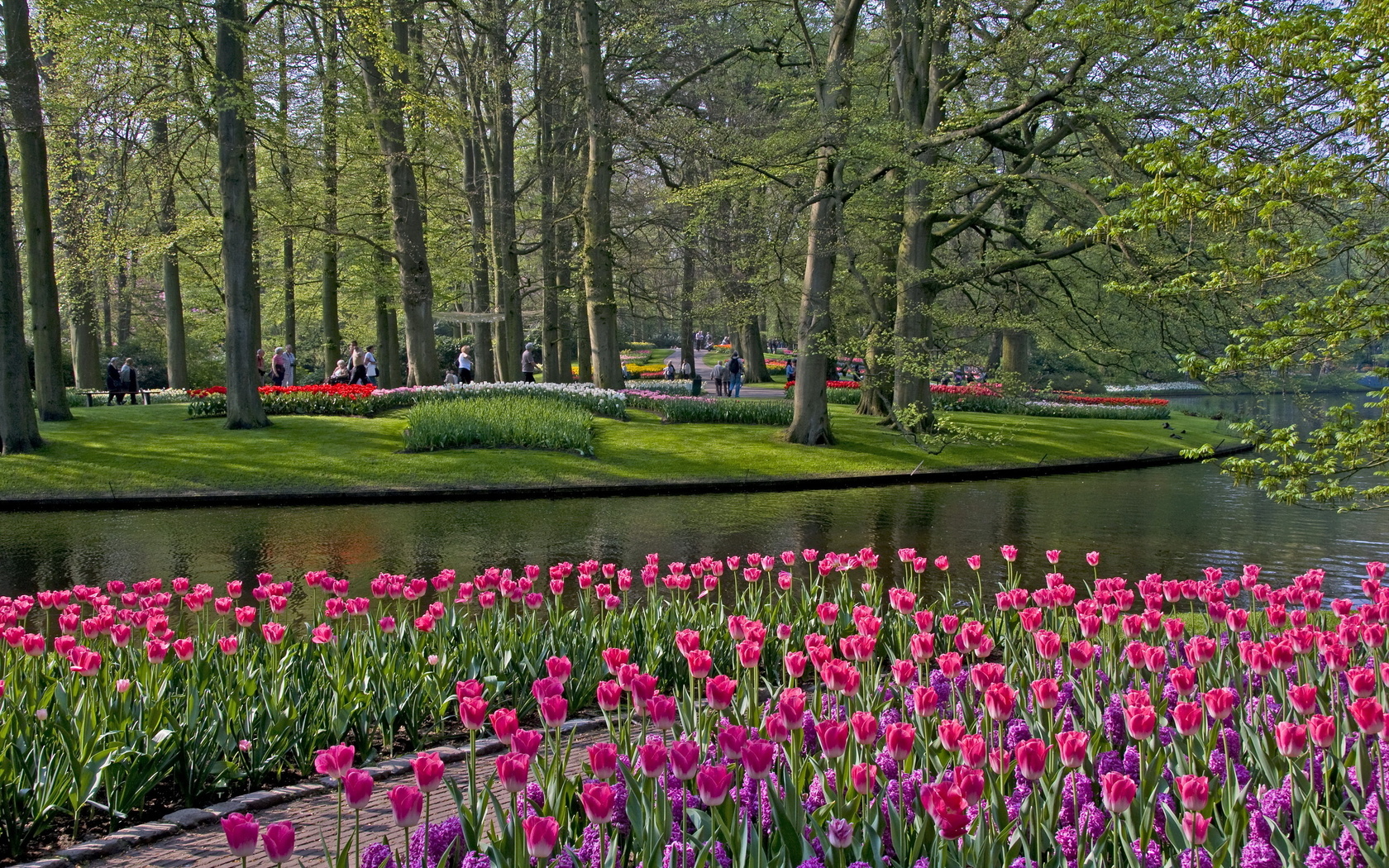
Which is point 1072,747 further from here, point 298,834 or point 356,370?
point 356,370

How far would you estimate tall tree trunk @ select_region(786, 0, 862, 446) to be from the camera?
18370mm

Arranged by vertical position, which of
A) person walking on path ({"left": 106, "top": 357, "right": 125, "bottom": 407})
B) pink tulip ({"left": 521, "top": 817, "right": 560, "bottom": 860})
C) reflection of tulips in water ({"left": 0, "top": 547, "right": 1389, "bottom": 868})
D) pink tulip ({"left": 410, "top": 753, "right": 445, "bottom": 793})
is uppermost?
person walking on path ({"left": 106, "top": 357, "right": 125, "bottom": 407})

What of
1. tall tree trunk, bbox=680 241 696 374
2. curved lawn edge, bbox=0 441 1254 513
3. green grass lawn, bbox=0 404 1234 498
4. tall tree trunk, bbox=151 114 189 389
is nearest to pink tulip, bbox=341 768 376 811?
curved lawn edge, bbox=0 441 1254 513

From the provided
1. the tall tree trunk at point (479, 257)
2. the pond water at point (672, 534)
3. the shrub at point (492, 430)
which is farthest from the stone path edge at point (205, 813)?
the tall tree trunk at point (479, 257)

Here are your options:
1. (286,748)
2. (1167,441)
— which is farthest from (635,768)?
(1167,441)

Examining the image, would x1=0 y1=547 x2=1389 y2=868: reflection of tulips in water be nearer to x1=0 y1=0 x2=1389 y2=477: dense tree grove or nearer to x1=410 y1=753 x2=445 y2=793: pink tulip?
x1=410 y1=753 x2=445 y2=793: pink tulip

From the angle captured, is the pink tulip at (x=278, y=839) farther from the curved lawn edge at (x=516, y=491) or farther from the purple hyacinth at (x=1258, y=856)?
the curved lawn edge at (x=516, y=491)

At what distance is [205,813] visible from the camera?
4.24 meters

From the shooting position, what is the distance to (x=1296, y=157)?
7.36 meters

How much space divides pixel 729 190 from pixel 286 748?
51.6ft

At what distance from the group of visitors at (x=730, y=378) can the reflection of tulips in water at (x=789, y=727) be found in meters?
26.4

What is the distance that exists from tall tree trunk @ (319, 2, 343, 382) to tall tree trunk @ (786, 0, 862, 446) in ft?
32.7

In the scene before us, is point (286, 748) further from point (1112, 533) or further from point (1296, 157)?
point (1112, 533)

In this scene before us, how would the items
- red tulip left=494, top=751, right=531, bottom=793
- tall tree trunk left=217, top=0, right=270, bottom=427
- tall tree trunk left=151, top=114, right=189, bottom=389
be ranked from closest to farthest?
red tulip left=494, top=751, right=531, bottom=793 < tall tree trunk left=217, top=0, right=270, bottom=427 < tall tree trunk left=151, top=114, right=189, bottom=389
